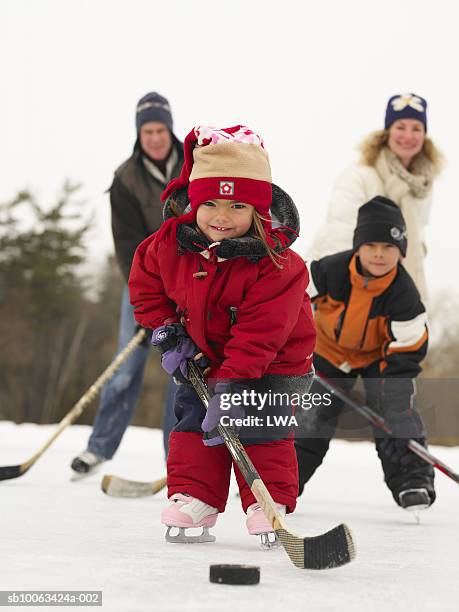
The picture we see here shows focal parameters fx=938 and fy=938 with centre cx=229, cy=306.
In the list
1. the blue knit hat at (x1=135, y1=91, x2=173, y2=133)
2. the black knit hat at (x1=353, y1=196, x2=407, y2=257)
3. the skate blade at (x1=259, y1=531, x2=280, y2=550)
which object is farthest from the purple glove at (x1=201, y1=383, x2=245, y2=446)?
the blue knit hat at (x1=135, y1=91, x2=173, y2=133)

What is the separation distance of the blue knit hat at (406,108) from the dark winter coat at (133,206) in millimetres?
846

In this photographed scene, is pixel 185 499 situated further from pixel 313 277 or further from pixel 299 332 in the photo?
→ pixel 313 277

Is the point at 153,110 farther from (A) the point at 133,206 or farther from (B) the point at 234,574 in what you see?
(B) the point at 234,574

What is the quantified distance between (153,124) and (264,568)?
92.5 inches

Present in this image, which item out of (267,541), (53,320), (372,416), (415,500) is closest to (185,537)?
(267,541)

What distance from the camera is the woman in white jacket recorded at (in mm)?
3482

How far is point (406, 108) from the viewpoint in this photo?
11.5 ft

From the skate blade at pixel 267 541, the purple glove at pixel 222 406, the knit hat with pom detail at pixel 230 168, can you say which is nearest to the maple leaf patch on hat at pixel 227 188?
the knit hat with pom detail at pixel 230 168

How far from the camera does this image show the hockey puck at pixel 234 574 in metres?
1.53

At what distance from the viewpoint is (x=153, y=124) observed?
373cm

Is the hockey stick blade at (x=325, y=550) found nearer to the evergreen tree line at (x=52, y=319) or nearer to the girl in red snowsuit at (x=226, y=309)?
the girl in red snowsuit at (x=226, y=309)

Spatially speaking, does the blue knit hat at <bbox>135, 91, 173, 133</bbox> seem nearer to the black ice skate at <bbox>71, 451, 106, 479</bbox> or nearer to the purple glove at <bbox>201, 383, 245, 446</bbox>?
the black ice skate at <bbox>71, 451, 106, 479</bbox>

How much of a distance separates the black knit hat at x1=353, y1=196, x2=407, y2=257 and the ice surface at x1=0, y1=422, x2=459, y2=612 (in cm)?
86

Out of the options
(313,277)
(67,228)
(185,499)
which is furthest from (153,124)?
(67,228)
